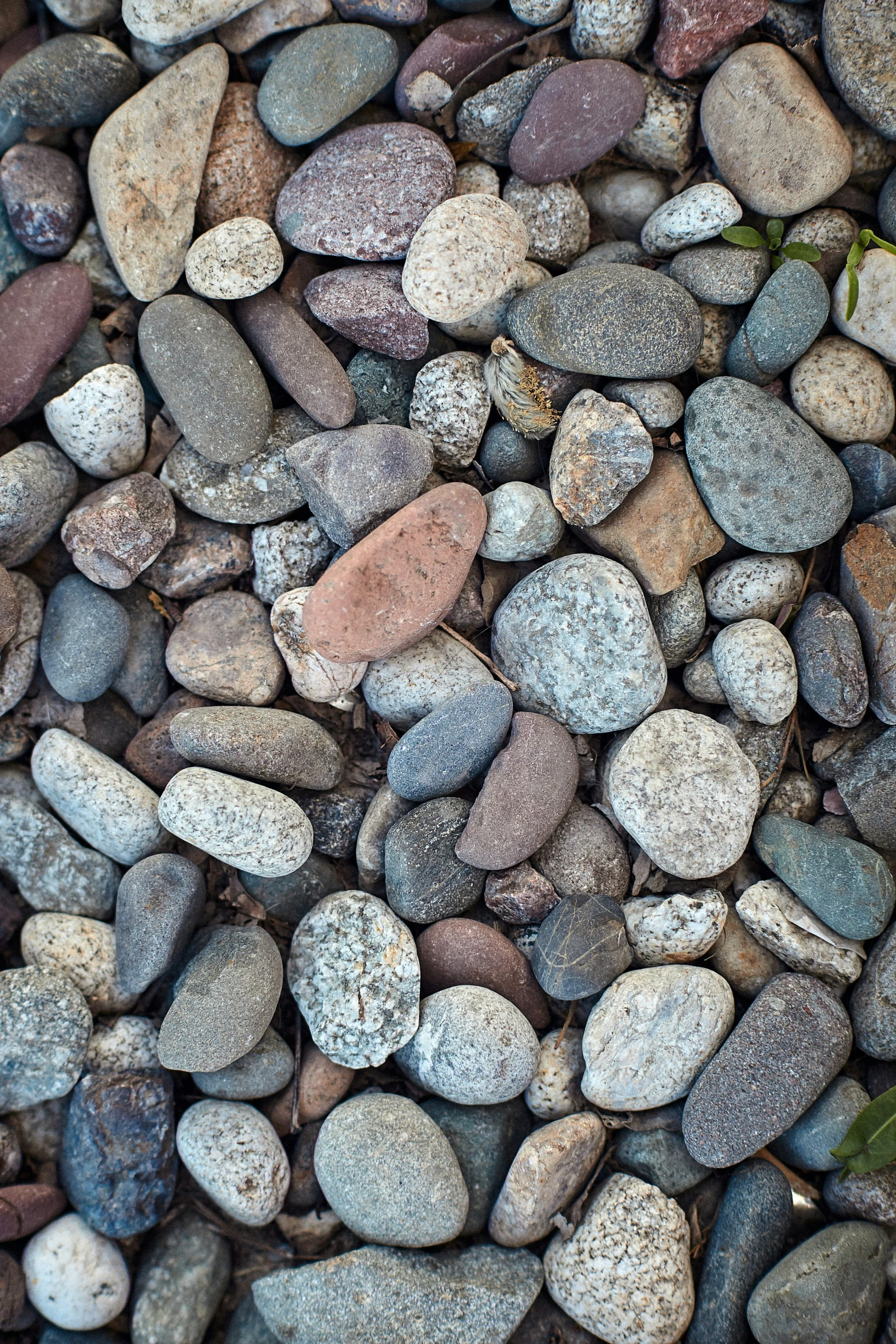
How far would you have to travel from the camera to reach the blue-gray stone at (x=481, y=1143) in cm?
195

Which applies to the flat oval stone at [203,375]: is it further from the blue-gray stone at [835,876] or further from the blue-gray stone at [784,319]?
the blue-gray stone at [835,876]

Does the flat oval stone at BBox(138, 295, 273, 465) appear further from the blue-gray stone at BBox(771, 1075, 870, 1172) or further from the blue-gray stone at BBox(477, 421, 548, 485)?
the blue-gray stone at BBox(771, 1075, 870, 1172)

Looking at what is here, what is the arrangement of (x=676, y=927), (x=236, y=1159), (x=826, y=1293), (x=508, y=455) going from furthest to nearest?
(x=508, y=455)
(x=676, y=927)
(x=236, y=1159)
(x=826, y=1293)

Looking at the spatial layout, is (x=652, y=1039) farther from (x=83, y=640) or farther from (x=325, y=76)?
(x=325, y=76)

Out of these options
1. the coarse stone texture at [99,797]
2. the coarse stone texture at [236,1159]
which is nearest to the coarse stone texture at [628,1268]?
the coarse stone texture at [236,1159]

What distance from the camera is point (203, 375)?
6.70 ft

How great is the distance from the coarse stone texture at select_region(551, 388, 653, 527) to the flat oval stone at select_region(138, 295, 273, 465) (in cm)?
79

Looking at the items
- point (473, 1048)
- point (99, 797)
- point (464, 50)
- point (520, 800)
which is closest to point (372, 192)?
point (464, 50)

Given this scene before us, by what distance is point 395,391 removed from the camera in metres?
2.15

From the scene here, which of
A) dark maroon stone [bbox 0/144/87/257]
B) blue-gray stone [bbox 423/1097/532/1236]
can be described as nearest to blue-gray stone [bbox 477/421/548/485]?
dark maroon stone [bbox 0/144/87/257]

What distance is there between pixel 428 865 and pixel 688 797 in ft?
2.15

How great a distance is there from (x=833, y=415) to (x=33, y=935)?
2.38m

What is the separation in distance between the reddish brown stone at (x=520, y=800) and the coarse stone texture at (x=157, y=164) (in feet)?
4.88

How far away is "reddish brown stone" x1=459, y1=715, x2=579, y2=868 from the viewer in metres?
2.00
